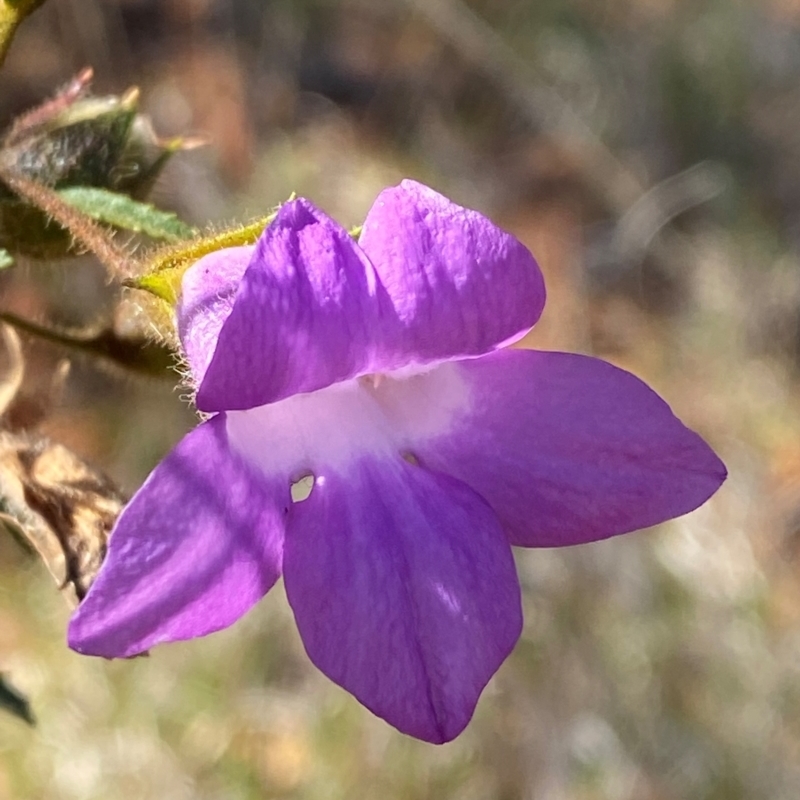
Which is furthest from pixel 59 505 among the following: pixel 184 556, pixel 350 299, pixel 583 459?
pixel 583 459

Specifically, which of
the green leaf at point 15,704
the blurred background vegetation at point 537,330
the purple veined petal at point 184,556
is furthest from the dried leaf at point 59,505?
the blurred background vegetation at point 537,330

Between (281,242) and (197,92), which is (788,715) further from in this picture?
(197,92)

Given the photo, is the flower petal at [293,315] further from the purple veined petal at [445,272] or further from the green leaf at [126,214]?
the green leaf at [126,214]

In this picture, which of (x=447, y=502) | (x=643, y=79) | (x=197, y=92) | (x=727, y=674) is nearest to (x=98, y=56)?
(x=197, y=92)

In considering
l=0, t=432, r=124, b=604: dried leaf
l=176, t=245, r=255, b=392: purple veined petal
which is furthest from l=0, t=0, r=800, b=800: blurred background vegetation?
l=176, t=245, r=255, b=392: purple veined petal

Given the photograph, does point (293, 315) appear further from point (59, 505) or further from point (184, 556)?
point (59, 505)
